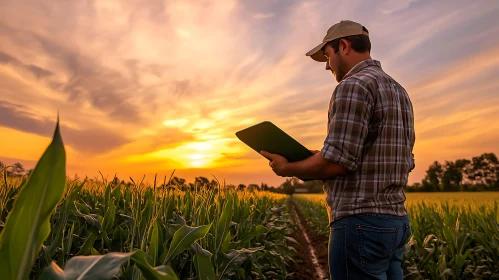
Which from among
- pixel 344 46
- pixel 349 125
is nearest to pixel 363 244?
pixel 349 125

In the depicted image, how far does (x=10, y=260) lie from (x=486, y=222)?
20.6ft

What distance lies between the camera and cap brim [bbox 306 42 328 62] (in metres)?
2.82

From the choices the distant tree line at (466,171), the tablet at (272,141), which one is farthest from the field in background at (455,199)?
the distant tree line at (466,171)

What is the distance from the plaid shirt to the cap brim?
0.41 metres

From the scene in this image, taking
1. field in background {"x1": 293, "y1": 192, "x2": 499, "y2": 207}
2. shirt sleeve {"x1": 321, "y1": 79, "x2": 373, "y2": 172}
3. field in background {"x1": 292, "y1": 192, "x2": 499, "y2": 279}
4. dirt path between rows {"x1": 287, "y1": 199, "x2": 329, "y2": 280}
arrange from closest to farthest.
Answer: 1. shirt sleeve {"x1": 321, "y1": 79, "x2": 373, "y2": 172}
2. field in background {"x1": 292, "y1": 192, "x2": 499, "y2": 279}
3. dirt path between rows {"x1": 287, "y1": 199, "x2": 329, "y2": 280}
4. field in background {"x1": 293, "y1": 192, "x2": 499, "y2": 207}

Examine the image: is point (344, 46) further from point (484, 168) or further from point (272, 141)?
point (484, 168)

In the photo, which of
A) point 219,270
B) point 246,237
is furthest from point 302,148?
point 246,237

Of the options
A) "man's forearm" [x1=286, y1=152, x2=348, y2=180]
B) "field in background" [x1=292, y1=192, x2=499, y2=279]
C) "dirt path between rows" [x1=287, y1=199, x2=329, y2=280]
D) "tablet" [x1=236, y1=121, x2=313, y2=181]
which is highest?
"tablet" [x1=236, y1=121, x2=313, y2=181]

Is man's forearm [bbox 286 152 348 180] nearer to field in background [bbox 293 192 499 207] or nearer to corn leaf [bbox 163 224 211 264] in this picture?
corn leaf [bbox 163 224 211 264]

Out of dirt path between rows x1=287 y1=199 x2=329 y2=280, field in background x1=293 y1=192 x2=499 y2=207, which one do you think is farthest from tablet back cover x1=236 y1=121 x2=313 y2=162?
field in background x1=293 y1=192 x2=499 y2=207

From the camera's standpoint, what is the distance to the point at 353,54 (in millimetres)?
2680

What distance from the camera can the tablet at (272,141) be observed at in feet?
8.09

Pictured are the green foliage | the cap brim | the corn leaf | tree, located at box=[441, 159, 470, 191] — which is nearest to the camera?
the green foliage

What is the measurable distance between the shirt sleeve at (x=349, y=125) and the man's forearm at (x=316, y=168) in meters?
0.05
